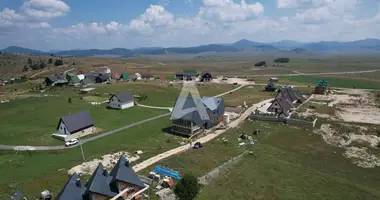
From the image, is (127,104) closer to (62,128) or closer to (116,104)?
(116,104)

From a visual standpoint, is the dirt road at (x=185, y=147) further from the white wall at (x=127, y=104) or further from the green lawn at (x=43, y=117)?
the white wall at (x=127, y=104)

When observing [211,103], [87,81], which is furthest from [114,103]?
[87,81]

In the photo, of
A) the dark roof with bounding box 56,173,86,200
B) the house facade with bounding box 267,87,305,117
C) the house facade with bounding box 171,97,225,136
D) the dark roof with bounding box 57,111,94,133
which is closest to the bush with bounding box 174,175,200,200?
the dark roof with bounding box 56,173,86,200

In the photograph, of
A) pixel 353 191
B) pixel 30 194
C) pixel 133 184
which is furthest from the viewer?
pixel 353 191

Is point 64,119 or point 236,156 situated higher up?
point 64,119

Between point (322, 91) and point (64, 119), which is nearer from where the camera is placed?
point (64, 119)

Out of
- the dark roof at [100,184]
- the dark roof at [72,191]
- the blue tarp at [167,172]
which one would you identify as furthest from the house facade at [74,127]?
the dark roof at [72,191]

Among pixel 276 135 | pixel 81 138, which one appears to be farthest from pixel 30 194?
pixel 276 135

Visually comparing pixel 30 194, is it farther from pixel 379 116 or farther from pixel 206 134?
pixel 379 116
